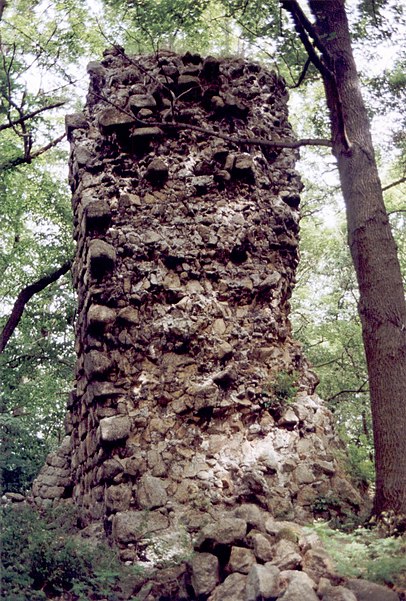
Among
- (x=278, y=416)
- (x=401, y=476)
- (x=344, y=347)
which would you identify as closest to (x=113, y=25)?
(x=344, y=347)

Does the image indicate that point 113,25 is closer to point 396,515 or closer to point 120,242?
point 120,242

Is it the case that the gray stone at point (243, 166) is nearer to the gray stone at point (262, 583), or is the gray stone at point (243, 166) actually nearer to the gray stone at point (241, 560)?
the gray stone at point (241, 560)

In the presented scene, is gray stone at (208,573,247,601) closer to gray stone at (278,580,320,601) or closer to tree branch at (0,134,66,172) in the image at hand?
gray stone at (278,580,320,601)

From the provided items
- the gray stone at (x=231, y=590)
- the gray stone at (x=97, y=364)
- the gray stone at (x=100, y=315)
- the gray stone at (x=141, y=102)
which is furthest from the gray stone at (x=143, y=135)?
the gray stone at (x=231, y=590)

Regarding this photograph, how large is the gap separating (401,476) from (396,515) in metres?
0.32

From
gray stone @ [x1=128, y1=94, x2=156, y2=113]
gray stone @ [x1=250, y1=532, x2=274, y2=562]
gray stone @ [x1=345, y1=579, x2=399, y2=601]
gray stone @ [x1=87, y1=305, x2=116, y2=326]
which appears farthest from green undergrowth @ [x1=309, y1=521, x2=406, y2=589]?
gray stone @ [x1=128, y1=94, x2=156, y2=113]

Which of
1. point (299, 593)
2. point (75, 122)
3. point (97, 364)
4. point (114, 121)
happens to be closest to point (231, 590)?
point (299, 593)

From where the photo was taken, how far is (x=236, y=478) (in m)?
5.70

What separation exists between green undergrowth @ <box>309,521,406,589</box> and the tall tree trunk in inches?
19.4

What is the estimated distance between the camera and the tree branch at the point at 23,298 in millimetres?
13258

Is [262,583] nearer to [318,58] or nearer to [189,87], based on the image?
[318,58]

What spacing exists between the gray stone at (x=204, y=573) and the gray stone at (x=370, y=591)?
931 mm

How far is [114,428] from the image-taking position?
5.79 m

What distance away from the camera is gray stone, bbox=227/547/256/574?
13.3 ft
